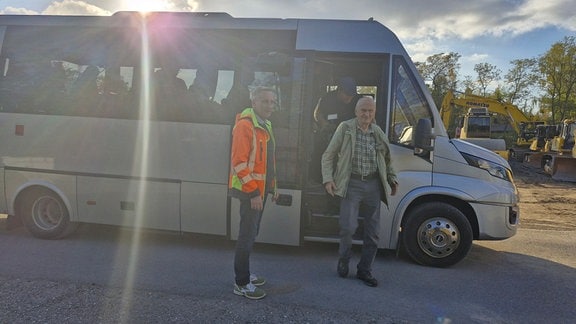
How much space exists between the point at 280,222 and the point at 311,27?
2515 millimetres

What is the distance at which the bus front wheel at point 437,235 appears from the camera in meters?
4.91

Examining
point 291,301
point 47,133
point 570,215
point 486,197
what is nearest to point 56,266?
point 47,133

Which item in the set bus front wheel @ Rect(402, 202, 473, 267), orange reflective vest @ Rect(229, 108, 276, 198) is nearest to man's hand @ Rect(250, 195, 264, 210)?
orange reflective vest @ Rect(229, 108, 276, 198)

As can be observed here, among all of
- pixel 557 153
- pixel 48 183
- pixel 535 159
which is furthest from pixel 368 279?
pixel 535 159

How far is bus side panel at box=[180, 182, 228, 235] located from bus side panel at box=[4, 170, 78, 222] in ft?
5.38

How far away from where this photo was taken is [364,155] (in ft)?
13.8

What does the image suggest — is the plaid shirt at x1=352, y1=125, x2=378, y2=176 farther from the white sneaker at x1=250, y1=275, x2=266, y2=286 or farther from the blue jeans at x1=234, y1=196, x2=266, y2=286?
the white sneaker at x1=250, y1=275, x2=266, y2=286

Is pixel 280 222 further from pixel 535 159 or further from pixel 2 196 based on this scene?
pixel 535 159

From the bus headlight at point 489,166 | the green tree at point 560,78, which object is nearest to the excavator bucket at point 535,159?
the bus headlight at point 489,166

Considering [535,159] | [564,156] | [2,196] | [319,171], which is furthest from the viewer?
[535,159]

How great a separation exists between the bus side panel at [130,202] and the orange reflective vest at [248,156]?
196cm

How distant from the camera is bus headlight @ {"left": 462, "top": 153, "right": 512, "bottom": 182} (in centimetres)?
495

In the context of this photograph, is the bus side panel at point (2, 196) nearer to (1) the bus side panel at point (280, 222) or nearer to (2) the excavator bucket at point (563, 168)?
(1) the bus side panel at point (280, 222)

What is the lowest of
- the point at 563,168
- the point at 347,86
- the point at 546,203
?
the point at 546,203
